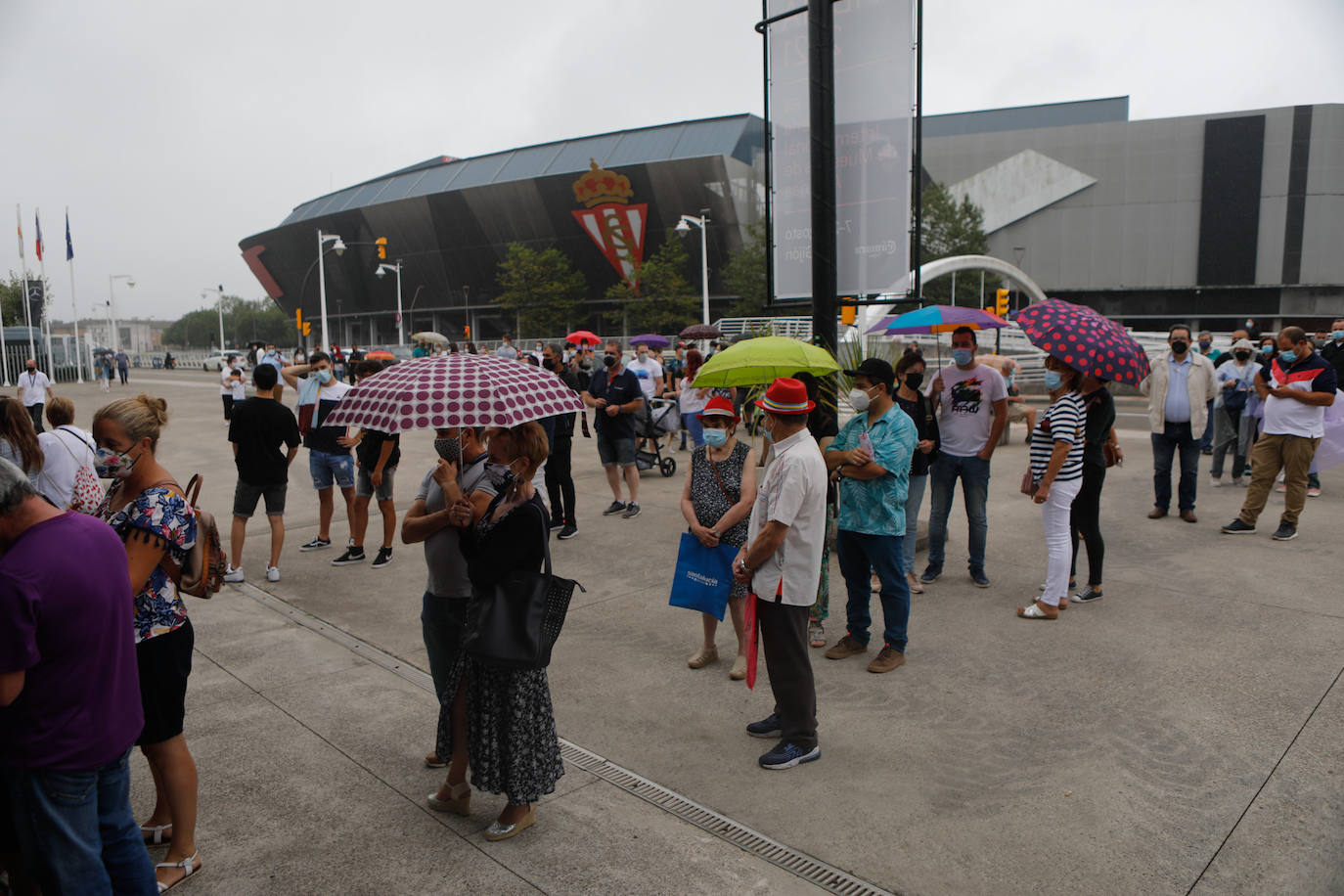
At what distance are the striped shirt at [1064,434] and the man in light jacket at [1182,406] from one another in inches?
132

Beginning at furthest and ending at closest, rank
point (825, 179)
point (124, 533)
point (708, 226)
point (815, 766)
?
point (708, 226), point (825, 179), point (815, 766), point (124, 533)

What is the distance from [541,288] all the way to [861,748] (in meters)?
51.3

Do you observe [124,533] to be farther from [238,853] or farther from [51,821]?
[238,853]

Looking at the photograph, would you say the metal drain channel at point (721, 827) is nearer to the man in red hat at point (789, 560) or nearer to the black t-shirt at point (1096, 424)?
the man in red hat at point (789, 560)

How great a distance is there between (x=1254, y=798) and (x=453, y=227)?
196 ft

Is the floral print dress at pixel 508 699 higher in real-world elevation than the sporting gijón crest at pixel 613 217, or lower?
lower

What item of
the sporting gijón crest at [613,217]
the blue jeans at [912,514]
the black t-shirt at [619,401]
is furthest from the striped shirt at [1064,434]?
the sporting gijón crest at [613,217]

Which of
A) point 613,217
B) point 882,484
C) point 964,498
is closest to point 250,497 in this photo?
point 882,484

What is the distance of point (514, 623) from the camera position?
313 centimetres

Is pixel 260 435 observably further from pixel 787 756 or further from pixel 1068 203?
pixel 1068 203

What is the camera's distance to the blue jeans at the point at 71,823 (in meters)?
2.32

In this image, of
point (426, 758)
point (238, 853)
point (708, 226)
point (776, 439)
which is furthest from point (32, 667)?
point (708, 226)

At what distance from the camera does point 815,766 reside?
12.9 ft

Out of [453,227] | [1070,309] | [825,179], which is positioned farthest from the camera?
[453,227]
